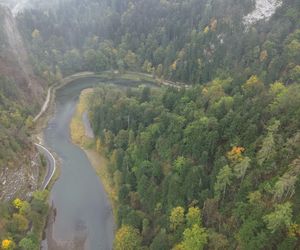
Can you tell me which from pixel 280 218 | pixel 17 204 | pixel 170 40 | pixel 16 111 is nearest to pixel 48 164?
pixel 17 204

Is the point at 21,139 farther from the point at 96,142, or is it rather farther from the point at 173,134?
the point at 173,134

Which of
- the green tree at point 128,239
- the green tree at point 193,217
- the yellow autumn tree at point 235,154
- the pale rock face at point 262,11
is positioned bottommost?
the green tree at point 128,239

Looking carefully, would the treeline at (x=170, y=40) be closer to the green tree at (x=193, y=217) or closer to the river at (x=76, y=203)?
the river at (x=76, y=203)

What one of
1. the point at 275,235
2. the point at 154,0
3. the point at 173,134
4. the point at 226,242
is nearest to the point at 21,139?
the point at 173,134

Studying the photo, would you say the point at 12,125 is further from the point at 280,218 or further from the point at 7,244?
the point at 280,218

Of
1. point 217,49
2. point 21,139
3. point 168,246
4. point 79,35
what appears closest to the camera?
point 168,246

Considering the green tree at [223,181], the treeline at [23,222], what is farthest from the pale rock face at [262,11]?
the treeline at [23,222]
